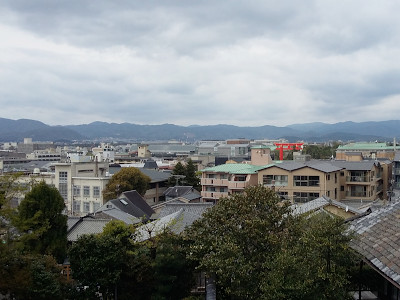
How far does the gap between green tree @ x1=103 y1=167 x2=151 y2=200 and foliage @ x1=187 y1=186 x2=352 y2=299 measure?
2640 cm

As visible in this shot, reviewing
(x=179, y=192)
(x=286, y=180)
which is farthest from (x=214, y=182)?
(x=286, y=180)

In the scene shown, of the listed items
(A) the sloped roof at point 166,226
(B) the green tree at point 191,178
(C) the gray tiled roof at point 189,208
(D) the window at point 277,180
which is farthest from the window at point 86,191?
(A) the sloped roof at point 166,226

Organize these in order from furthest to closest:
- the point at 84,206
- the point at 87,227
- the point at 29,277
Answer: the point at 84,206 < the point at 87,227 < the point at 29,277

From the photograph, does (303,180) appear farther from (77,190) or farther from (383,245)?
(383,245)

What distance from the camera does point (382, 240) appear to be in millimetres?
10359

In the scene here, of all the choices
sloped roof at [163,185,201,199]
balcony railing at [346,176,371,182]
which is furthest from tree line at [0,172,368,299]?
balcony railing at [346,176,371,182]

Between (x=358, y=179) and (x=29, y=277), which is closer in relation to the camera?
(x=29, y=277)

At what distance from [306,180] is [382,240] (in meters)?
25.1

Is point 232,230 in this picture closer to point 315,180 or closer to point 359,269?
point 359,269

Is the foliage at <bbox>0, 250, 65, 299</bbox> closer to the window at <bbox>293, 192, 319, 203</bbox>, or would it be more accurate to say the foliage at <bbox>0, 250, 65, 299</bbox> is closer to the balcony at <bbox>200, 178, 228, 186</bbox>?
the window at <bbox>293, 192, 319, 203</bbox>

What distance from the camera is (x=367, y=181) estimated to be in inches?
1460

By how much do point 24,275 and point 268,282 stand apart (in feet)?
23.2

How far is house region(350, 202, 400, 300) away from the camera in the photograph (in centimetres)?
900

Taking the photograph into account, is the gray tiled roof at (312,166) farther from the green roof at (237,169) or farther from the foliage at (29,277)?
the foliage at (29,277)
